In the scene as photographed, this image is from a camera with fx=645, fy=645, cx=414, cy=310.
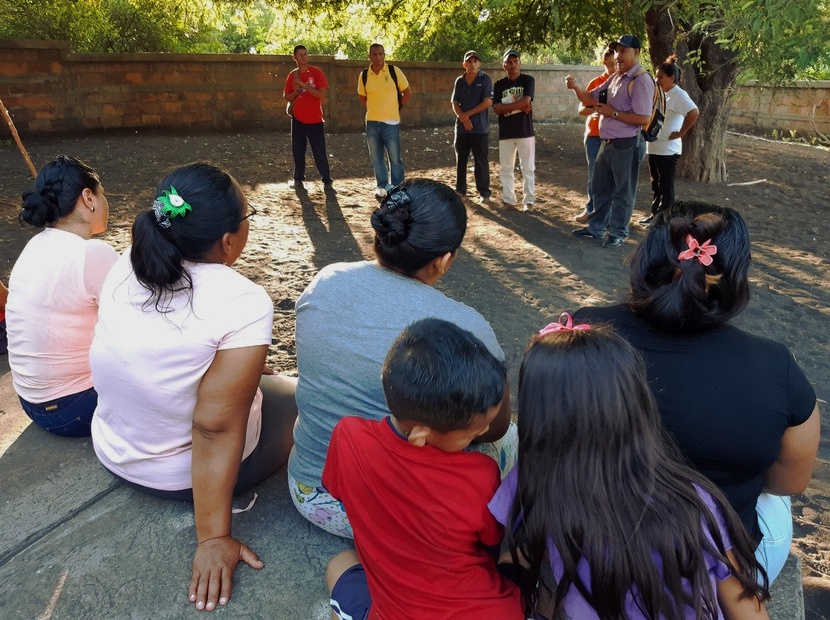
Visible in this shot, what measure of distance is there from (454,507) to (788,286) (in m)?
4.64

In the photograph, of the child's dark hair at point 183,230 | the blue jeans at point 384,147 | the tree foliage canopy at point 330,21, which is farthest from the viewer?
the tree foliage canopy at point 330,21

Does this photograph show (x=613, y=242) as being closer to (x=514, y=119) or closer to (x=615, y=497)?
(x=514, y=119)

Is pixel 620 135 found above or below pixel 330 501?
above

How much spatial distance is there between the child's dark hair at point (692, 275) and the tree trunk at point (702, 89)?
7.20 meters

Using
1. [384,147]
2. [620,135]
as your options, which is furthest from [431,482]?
[384,147]

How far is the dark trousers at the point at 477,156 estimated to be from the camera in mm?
7312

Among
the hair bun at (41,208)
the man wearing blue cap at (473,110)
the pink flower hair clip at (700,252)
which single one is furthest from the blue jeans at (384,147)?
the pink flower hair clip at (700,252)

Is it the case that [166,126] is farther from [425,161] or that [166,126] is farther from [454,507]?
[454,507]

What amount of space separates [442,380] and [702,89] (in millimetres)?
8808

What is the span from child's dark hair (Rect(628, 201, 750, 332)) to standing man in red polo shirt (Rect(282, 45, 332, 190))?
261 inches

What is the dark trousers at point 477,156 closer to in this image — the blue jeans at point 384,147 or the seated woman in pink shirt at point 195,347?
the blue jeans at point 384,147

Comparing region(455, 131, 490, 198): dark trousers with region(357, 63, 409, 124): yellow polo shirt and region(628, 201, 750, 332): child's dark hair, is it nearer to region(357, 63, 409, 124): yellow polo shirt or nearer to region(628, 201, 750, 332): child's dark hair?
region(357, 63, 409, 124): yellow polo shirt

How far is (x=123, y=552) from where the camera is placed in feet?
6.47

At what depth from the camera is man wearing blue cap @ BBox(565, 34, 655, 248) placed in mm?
5289
